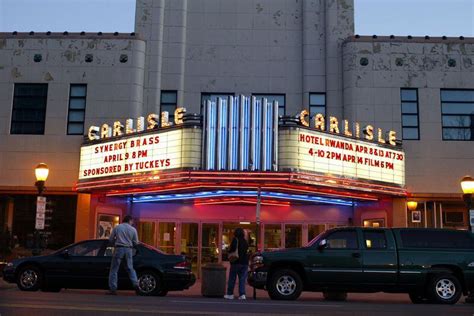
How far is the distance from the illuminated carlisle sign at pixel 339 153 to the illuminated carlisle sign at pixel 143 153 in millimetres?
2795

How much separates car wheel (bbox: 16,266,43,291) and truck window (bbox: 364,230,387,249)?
8.07 metres

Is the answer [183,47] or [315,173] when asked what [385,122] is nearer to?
[315,173]

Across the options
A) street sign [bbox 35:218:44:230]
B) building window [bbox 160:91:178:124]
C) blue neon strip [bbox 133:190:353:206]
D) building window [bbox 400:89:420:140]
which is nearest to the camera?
street sign [bbox 35:218:44:230]

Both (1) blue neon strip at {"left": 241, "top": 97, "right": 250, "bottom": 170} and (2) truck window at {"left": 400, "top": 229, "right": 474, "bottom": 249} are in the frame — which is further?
(1) blue neon strip at {"left": 241, "top": 97, "right": 250, "bottom": 170}

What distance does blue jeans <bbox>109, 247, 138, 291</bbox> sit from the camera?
13.6m

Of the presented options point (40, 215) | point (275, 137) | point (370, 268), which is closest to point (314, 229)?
point (275, 137)

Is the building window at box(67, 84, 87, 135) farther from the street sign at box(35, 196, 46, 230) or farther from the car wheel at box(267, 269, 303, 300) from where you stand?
the car wheel at box(267, 269, 303, 300)

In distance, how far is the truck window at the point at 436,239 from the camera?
46.3 feet

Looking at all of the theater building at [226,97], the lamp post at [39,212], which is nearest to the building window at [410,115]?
the theater building at [226,97]

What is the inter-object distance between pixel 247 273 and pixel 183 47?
12.1 metres

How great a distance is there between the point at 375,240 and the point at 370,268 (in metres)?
0.73

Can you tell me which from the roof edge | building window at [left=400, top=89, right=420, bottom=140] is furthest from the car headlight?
the roof edge

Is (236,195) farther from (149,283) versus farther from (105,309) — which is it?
(105,309)

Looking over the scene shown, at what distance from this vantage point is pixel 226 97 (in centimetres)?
2245
